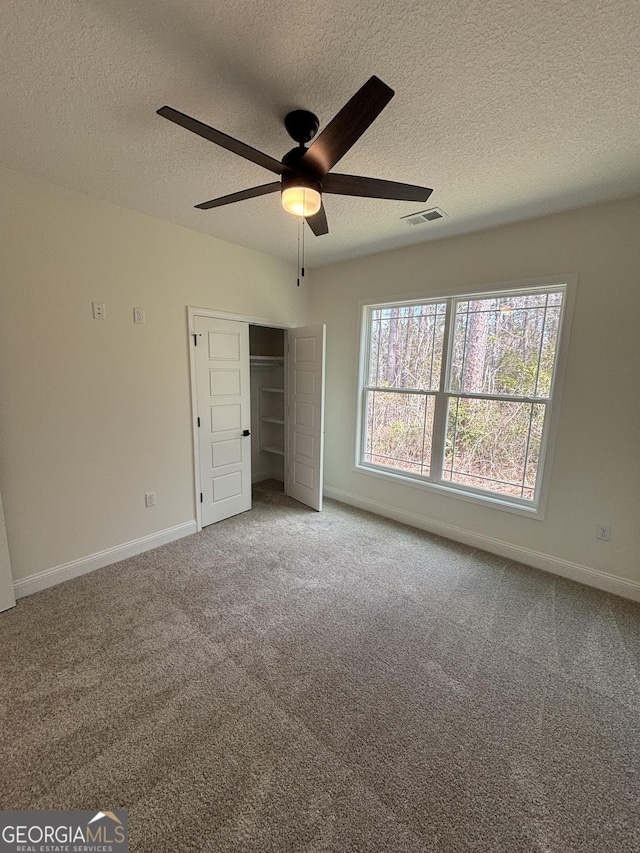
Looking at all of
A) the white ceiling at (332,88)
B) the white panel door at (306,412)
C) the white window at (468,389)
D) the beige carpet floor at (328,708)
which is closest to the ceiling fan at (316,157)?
the white ceiling at (332,88)

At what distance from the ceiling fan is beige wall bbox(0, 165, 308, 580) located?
1306 millimetres

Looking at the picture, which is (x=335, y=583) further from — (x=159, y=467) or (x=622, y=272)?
(x=622, y=272)

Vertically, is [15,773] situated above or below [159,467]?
below

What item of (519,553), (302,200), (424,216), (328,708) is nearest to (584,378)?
(519,553)

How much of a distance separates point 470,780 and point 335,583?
4.38 feet

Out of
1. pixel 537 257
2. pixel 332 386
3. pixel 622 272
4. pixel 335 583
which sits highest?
pixel 537 257

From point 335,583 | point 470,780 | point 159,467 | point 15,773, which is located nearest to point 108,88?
point 159,467

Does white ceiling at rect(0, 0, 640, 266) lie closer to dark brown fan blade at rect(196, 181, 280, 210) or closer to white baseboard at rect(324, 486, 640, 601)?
dark brown fan blade at rect(196, 181, 280, 210)

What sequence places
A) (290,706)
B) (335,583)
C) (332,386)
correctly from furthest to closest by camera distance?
(332,386) < (335,583) < (290,706)

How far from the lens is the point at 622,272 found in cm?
234

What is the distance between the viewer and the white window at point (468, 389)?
9.13 feet

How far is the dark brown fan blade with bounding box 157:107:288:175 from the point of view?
43.4 inches

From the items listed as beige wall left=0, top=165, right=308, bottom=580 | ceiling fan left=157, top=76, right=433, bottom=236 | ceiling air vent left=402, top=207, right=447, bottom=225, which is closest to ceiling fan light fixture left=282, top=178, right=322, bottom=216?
ceiling fan left=157, top=76, right=433, bottom=236

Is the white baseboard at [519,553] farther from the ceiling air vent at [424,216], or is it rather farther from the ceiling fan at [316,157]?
the ceiling fan at [316,157]
